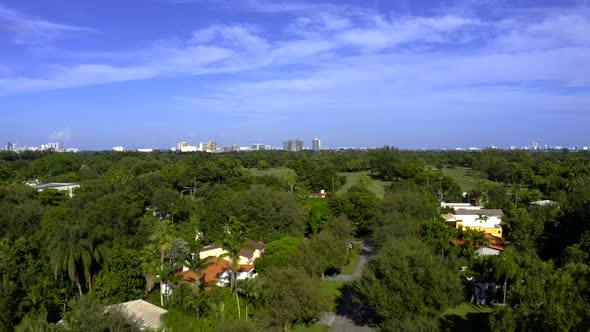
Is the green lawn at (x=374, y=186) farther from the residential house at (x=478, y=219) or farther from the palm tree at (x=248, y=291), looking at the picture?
the palm tree at (x=248, y=291)

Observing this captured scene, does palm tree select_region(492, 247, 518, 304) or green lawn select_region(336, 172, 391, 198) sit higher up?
palm tree select_region(492, 247, 518, 304)

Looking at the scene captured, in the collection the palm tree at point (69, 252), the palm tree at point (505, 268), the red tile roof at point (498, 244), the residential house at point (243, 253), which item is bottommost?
the red tile roof at point (498, 244)

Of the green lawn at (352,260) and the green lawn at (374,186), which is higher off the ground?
the green lawn at (374,186)

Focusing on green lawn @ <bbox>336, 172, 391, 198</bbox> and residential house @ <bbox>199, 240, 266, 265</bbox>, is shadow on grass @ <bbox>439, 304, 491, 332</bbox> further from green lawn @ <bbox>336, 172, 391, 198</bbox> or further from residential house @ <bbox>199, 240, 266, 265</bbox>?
green lawn @ <bbox>336, 172, 391, 198</bbox>

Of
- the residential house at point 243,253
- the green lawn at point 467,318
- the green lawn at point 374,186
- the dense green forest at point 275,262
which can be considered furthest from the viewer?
the green lawn at point 374,186

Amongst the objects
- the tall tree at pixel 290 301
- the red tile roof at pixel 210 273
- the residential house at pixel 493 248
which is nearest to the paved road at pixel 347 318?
the tall tree at pixel 290 301

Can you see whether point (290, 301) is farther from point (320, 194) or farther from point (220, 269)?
point (320, 194)

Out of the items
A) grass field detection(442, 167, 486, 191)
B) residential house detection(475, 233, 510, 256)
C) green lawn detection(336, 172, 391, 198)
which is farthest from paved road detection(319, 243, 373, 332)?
grass field detection(442, 167, 486, 191)

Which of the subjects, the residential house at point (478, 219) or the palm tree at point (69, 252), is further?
the residential house at point (478, 219)
